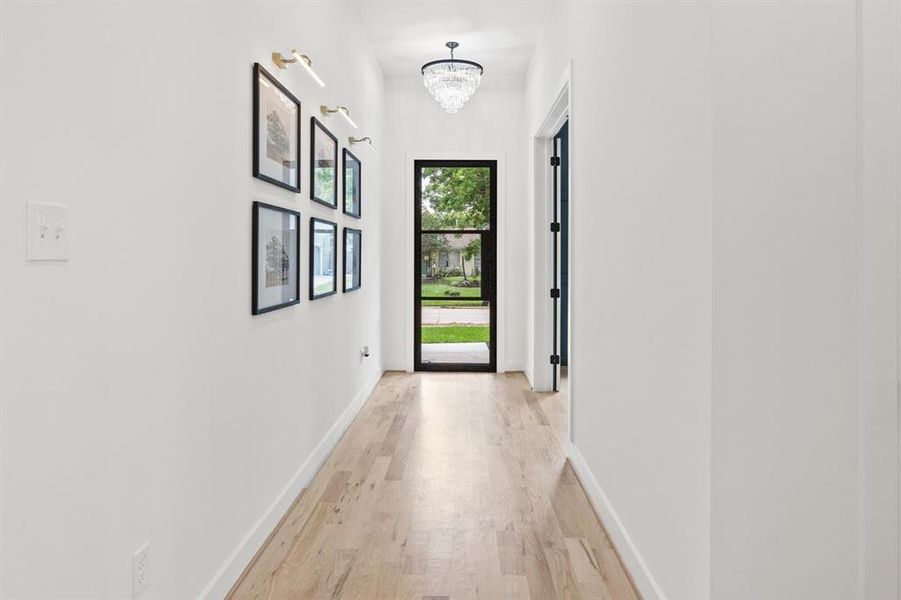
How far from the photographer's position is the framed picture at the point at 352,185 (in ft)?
13.1

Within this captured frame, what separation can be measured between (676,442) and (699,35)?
1083mm

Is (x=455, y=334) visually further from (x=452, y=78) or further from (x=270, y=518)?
(x=270, y=518)

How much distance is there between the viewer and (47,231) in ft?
3.76

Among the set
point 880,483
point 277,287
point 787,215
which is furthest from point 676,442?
point 277,287

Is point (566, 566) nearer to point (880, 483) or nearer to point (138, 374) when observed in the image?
point (880, 483)

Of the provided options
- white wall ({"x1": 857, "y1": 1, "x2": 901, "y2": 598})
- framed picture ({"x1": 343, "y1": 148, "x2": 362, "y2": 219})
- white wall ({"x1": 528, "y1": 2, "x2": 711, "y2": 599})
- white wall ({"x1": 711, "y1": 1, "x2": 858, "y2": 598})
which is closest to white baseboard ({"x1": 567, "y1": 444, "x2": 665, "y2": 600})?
white wall ({"x1": 528, "y1": 2, "x2": 711, "y2": 599})

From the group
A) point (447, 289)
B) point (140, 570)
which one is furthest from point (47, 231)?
point (447, 289)

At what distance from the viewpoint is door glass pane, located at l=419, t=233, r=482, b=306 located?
20.0 feet

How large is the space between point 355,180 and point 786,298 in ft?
11.5

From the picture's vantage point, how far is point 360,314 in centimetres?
461

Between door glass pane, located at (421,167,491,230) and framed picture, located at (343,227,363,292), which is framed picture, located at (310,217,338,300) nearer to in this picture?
framed picture, located at (343,227,363,292)

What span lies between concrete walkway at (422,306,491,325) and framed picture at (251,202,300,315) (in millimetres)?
3319

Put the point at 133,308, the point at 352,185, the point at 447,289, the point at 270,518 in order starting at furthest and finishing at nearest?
the point at 447,289 < the point at 352,185 < the point at 270,518 < the point at 133,308

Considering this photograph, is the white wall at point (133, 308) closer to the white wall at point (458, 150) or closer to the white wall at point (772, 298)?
the white wall at point (772, 298)
